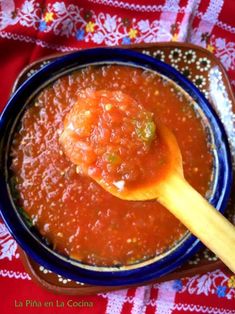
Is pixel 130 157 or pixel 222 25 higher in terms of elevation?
pixel 222 25

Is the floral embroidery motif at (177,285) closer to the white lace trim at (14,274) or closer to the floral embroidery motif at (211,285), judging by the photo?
the floral embroidery motif at (211,285)

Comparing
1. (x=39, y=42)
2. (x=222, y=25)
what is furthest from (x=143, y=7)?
(x=39, y=42)

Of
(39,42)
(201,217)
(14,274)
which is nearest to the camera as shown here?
(201,217)

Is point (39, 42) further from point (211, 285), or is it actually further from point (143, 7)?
point (211, 285)

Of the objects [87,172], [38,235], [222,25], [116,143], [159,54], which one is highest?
[222,25]

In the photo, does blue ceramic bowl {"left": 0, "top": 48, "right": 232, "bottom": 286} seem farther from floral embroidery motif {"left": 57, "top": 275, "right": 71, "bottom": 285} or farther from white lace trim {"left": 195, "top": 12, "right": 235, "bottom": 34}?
white lace trim {"left": 195, "top": 12, "right": 235, "bottom": 34}

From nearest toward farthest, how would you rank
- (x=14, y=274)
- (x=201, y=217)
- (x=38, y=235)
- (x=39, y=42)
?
(x=201, y=217) → (x=38, y=235) → (x=14, y=274) → (x=39, y=42)
